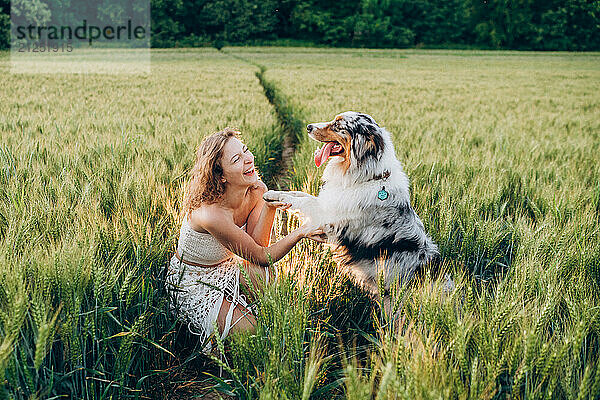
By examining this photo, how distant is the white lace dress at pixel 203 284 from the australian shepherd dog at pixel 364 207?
17.7 inches

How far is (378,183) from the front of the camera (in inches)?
93.0

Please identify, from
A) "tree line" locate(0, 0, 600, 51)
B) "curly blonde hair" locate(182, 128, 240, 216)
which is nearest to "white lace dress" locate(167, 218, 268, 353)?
"curly blonde hair" locate(182, 128, 240, 216)

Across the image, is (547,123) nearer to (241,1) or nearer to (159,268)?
(159,268)

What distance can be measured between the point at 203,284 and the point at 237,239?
30 cm

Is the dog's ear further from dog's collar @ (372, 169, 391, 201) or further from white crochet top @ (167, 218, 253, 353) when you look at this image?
white crochet top @ (167, 218, 253, 353)

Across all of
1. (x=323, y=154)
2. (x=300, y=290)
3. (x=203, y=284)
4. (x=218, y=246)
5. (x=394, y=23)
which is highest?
(x=394, y=23)

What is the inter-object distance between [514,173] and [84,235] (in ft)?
11.5

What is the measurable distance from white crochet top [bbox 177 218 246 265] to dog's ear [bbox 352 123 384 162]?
3.08 feet

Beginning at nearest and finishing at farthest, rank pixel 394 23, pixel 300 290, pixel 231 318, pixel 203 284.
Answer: pixel 300 290, pixel 231 318, pixel 203 284, pixel 394 23

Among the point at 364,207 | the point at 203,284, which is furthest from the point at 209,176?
the point at 364,207

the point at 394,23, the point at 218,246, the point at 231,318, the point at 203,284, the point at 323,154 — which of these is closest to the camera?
the point at 231,318

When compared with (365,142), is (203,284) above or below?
below

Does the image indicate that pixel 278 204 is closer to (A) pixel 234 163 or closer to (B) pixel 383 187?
(A) pixel 234 163

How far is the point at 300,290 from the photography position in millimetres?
1537
